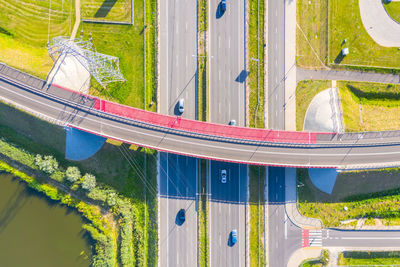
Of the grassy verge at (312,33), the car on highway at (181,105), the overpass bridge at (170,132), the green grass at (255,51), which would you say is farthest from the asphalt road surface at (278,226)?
the grassy verge at (312,33)

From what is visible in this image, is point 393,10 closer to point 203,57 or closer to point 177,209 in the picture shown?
point 203,57

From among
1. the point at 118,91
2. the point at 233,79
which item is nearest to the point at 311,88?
the point at 233,79

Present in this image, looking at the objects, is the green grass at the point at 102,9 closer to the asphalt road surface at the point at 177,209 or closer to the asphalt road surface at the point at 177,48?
the asphalt road surface at the point at 177,48

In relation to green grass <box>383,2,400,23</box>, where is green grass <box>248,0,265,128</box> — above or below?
below

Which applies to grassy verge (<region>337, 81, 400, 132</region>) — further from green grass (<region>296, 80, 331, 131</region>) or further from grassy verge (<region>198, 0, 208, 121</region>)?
grassy verge (<region>198, 0, 208, 121</region>)

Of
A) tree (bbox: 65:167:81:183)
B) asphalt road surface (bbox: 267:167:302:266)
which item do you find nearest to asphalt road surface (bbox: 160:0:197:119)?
tree (bbox: 65:167:81:183)

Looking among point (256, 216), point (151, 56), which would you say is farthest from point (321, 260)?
point (151, 56)
